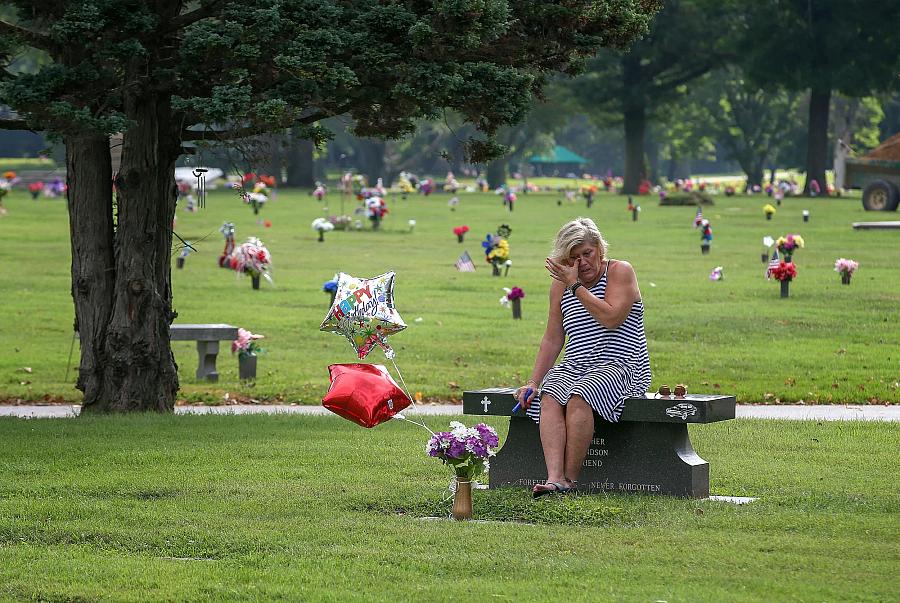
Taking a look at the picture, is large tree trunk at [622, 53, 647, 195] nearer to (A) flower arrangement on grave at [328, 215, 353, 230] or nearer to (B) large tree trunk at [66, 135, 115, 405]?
(A) flower arrangement on grave at [328, 215, 353, 230]

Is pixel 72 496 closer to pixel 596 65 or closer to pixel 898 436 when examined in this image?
pixel 898 436

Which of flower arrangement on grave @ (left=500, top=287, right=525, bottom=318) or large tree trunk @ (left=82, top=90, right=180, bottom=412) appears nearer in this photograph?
Answer: large tree trunk @ (left=82, top=90, right=180, bottom=412)

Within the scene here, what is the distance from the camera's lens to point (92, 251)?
1298 centimetres

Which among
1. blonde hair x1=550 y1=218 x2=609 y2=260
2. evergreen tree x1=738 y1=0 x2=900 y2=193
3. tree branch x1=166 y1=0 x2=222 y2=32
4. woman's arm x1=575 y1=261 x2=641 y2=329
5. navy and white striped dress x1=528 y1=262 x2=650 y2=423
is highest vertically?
evergreen tree x1=738 y1=0 x2=900 y2=193

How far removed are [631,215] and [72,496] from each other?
44529 millimetres

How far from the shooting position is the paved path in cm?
Answer: 1334

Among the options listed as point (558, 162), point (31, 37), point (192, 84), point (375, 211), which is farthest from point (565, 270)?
point (558, 162)

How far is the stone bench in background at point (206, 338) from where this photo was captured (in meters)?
16.5

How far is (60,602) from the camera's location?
6078 millimetres

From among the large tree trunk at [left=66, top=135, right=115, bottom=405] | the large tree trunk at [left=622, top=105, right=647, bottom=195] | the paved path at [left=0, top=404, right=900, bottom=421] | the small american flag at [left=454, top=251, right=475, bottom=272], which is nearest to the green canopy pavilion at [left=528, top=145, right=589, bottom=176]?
the large tree trunk at [left=622, top=105, right=647, bottom=195]

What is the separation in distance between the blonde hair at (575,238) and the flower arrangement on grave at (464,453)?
1.21 metres

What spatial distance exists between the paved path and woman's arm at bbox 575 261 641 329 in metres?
5.17

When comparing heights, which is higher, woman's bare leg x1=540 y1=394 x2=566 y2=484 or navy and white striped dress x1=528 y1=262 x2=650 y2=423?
navy and white striped dress x1=528 y1=262 x2=650 y2=423

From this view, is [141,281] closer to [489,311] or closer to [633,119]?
[489,311]
